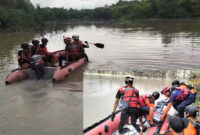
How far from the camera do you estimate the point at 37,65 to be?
8.35 meters

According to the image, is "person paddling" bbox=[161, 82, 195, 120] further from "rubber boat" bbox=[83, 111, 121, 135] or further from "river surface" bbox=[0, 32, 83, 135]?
"river surface" bbox=[0, 32, 83, 135]

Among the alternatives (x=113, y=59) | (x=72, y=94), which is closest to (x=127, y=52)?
(x=113, y=59)

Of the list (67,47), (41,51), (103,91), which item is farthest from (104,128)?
(67,47)

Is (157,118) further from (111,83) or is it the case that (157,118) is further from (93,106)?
(111,83)

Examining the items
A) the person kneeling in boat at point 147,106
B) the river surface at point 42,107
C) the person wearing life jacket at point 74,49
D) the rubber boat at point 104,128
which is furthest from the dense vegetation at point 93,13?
the person kneeling in boat at point 147,106

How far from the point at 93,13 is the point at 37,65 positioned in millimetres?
72849

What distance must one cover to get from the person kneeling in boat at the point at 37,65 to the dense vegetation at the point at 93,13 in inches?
1166

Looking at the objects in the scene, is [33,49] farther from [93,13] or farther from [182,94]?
[93,13]

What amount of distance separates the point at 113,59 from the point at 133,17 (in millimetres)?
52658

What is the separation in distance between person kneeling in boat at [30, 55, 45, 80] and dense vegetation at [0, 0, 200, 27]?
2962 cm

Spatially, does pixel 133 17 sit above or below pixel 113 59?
above

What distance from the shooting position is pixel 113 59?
1246cm

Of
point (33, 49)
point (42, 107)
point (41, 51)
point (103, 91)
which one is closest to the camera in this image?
point (42, 107)

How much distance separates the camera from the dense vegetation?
39.6 meters
